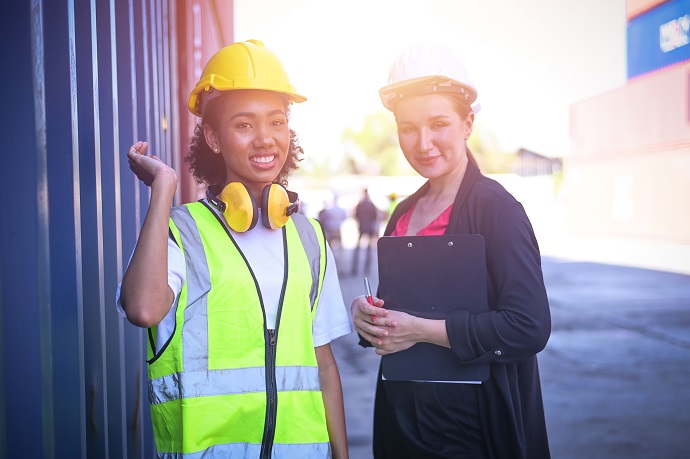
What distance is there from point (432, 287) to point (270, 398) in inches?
24.3

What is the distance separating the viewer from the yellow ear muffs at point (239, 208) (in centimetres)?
187

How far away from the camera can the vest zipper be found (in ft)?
6.02

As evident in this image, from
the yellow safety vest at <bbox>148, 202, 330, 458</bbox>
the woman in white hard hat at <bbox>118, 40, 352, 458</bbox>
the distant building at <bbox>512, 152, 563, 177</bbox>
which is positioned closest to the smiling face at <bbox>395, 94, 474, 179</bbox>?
the woman in white hard hat at <bbox>118, 40, 352, 458</bbox>

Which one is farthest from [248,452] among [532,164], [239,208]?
[532,164]

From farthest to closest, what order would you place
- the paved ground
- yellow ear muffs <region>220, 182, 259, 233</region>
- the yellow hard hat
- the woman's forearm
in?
the paved ground, the yellow hard hat, yellow ear muffs <region>220, 182, 259, 233</region>, the woman's forearm

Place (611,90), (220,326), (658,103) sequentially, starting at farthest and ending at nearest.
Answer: (611,90)
(658,103)
(220,326)

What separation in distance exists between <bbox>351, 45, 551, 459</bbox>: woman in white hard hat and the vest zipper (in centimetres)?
37

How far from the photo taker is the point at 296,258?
2.00 meters

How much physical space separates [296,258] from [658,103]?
25.6 meters

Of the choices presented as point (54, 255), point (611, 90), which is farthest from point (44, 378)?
point (611, 90)

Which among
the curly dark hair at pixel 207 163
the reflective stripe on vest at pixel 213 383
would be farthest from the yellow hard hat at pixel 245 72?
the reflective stripe on vest at pixel 213 383

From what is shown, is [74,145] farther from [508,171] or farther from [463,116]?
[508,171]

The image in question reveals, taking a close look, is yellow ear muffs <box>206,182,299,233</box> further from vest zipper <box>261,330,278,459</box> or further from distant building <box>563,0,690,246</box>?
distant building <box>563,0,690,246</box>

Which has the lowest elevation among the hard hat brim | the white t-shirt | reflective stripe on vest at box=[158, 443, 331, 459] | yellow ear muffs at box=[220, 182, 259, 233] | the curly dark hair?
reflective stripe on vest at box=[158, 443, 331, 459]
